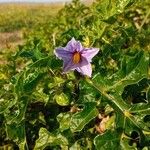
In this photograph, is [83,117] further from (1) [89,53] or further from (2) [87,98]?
(1) [89,53]

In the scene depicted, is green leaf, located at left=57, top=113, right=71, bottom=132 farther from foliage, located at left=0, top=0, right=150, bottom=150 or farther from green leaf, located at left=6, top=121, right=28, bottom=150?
green leaf, located at left=6, top=121, right=28, bottom=150

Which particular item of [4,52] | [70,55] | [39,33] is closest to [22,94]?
[70,55]

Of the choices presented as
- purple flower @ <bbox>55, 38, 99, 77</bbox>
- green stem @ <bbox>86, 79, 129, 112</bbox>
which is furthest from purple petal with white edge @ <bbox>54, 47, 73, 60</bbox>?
green stem @ <bbox>86, 79, 129, 112</bbox>

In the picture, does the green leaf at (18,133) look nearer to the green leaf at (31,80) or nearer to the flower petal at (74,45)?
the green leaf at (31,80)

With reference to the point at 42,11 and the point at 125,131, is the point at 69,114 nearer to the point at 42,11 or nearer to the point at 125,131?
the point at 125,131

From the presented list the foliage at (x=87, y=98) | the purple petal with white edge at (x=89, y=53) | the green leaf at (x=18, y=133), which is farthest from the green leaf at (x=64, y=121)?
the purple petal with white edge at (x=89, y=53)
